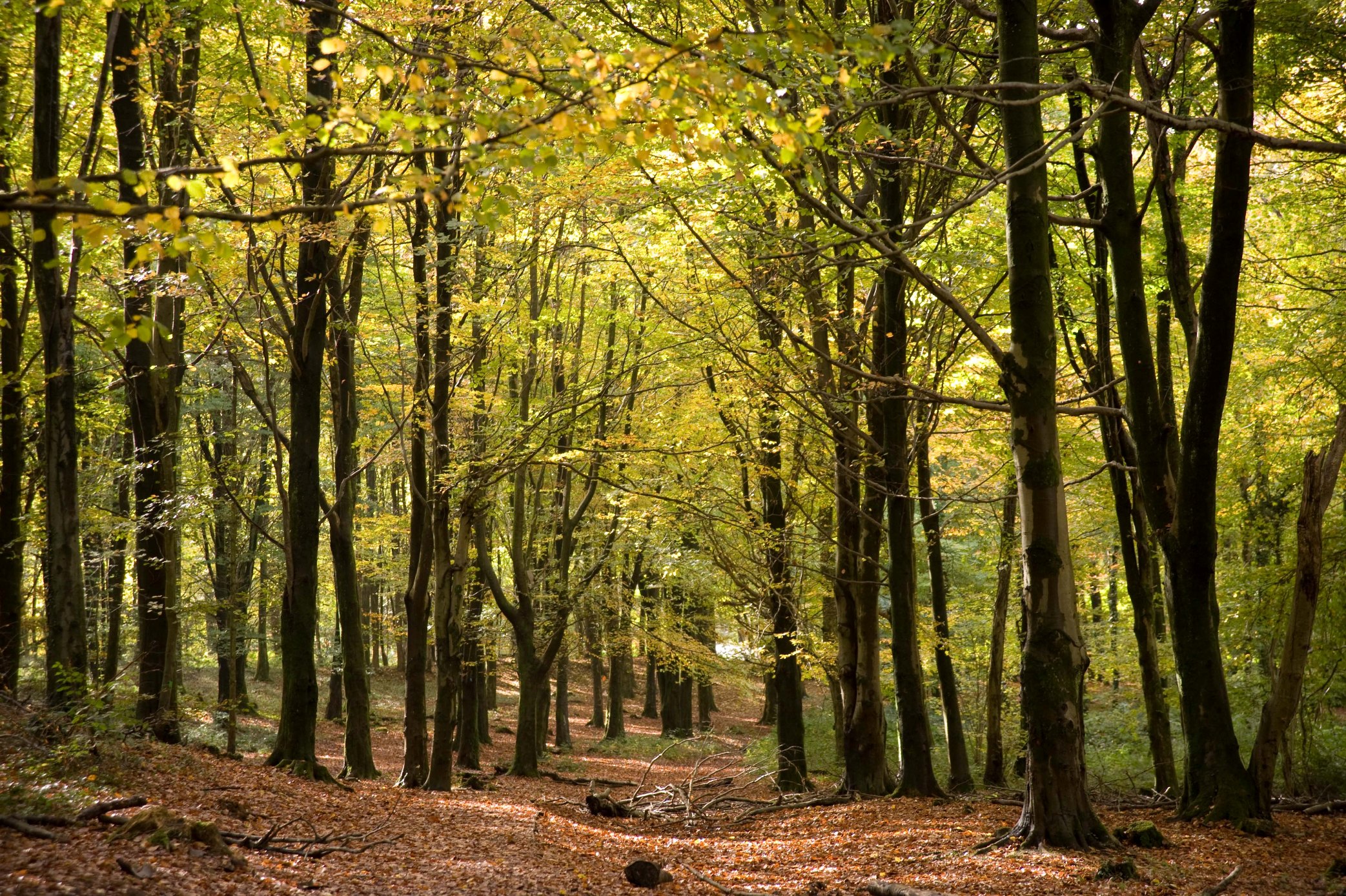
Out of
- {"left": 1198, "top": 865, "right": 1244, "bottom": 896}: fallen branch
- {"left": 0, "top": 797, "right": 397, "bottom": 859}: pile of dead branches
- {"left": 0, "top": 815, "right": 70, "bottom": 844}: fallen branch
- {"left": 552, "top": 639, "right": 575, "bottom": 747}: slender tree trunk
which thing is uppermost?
{"left": 0, "top": 815, "right": 70, "bottom": 844}: fallen branch

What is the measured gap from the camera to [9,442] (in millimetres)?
10320

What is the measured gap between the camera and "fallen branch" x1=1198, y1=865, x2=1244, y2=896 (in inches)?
197

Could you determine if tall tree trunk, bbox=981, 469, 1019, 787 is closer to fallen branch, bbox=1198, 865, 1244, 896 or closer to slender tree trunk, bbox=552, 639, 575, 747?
fallen branch, bbox=1198, 865, 1244, 896

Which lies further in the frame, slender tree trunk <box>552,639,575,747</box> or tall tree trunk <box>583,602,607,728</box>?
slender tree trunk <box>552,639,575,747</box>

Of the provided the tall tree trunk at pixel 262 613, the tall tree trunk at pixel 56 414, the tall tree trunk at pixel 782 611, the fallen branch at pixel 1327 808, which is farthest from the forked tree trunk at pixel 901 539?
the tall tree trunk at pixel 262 613

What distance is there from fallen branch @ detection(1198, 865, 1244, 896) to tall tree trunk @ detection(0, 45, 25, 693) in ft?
36.5

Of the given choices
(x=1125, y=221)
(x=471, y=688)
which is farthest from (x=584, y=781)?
(x=1125, y=221)

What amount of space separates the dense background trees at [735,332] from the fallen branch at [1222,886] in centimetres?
88

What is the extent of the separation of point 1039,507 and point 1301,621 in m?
2.95

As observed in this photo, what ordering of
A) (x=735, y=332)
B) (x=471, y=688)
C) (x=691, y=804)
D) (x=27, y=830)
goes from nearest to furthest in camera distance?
1. (x=27, y=830)
2. (x=691, y=804)
3. (x=735, y=332)
4. (x=471, y=688)

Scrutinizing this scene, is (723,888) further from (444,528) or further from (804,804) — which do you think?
(444,528)

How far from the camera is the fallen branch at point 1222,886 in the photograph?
5.00 m

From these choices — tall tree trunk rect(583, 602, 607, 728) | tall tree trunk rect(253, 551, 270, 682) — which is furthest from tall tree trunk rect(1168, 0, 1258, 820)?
tall tree trunk rect(253, 551, 270, 682)

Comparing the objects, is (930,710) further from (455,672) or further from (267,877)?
(267,877)
